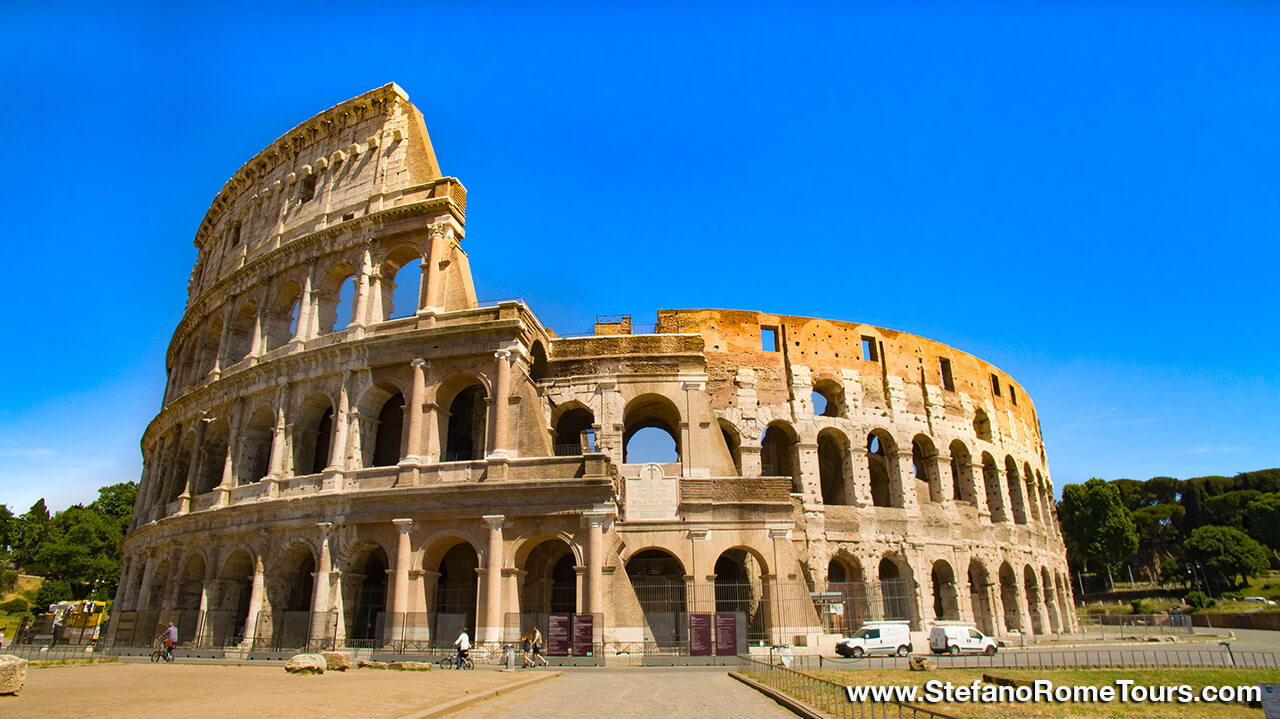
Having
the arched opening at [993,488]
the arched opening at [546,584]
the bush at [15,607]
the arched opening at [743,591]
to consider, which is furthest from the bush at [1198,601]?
the bush at [15,607]

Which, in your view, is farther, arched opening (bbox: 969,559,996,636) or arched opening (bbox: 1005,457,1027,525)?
arched opening (bbox: 1005,457,1027,525)

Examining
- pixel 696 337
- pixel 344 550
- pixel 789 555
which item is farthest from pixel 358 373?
pixel 789 555

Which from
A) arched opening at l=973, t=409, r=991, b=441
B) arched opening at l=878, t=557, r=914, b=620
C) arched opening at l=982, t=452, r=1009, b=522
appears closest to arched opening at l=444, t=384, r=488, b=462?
arched opening at l=878, t=557, r=914, b=620

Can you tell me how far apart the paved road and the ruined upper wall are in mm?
16651

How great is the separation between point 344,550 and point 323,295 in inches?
383

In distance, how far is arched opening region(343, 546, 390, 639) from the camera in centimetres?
2097

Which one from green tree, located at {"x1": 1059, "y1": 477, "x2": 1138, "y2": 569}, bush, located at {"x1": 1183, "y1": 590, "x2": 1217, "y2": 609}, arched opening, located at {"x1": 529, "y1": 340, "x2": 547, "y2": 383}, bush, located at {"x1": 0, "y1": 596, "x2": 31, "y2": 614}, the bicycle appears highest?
arched opening, located at {"x1": 529, "y1": 340, "x2": 547, "y2": 383}

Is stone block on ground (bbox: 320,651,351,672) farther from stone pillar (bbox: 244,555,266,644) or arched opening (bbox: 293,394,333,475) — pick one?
arched opening (bbox: 293,394,333,475)

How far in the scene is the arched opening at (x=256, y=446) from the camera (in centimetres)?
2506

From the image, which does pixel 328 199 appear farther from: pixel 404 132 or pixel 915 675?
pixel 915 675

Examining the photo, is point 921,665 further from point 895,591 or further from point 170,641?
point 170,641

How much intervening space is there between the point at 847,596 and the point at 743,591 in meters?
4.57

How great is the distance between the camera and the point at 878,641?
21594 mm

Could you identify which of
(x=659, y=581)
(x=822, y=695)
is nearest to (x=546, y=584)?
(x=659, y=581)
